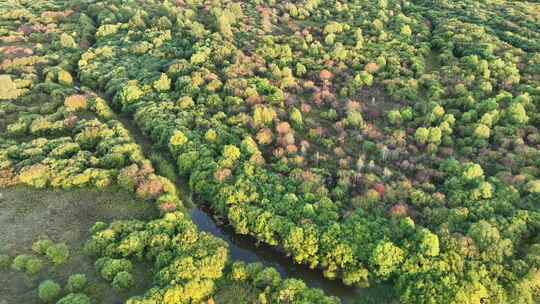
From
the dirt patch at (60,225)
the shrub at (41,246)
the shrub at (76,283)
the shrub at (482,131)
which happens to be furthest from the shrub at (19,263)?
the shrub at (482,131)

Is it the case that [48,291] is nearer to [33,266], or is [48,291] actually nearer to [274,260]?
[33,266]

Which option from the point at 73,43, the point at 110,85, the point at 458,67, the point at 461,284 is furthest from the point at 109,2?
the point at 461,284

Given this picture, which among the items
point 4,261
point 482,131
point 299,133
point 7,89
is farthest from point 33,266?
point 482,131

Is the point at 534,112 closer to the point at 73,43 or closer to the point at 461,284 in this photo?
the point at 461,284

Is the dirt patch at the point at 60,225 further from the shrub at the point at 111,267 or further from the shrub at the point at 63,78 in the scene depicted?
the shrub at the point at 63,78

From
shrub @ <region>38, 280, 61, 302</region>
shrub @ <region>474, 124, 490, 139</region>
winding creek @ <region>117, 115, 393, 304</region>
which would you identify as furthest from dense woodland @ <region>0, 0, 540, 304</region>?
shrub @ <region>38, 280, 61, 302</region>

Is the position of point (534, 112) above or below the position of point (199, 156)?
above

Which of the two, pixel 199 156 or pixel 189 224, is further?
pixel 199 156

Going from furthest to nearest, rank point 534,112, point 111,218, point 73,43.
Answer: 1. point 73,43
2. point 534,112
3. point 111,218
